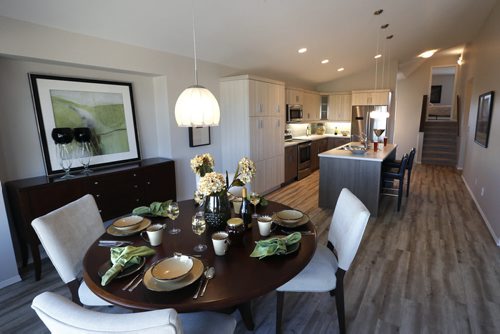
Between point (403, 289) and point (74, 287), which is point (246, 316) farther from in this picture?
point (403, 289)

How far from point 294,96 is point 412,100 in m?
4.53

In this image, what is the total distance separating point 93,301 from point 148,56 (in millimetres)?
2973

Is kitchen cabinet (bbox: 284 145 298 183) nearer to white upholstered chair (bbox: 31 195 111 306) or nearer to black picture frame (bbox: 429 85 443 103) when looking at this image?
white upholstered chair (bbox: 31 195 111 306)

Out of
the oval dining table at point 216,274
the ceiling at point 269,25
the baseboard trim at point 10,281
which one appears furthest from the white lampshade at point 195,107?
the baseboard trim at point 10,281

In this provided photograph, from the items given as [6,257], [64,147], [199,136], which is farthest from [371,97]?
[6,257]

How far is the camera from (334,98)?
8.17 metres

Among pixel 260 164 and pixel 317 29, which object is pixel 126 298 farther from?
pixel 317 29

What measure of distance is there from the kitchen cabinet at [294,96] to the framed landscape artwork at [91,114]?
378cm

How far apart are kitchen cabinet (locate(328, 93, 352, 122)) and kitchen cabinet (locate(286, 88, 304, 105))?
59.6 inches

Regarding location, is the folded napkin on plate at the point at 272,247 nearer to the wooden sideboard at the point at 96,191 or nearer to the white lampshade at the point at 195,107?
the white lampshade at the point at 195,107

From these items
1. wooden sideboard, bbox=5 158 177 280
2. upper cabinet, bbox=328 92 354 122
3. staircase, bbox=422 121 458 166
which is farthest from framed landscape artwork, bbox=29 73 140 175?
staircase, bbox=422 121 458 166

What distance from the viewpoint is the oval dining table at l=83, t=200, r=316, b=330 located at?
4.03 feet

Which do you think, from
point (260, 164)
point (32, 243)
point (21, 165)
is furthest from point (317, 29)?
point (32, 243)

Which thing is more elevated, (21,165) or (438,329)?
(21,165)
